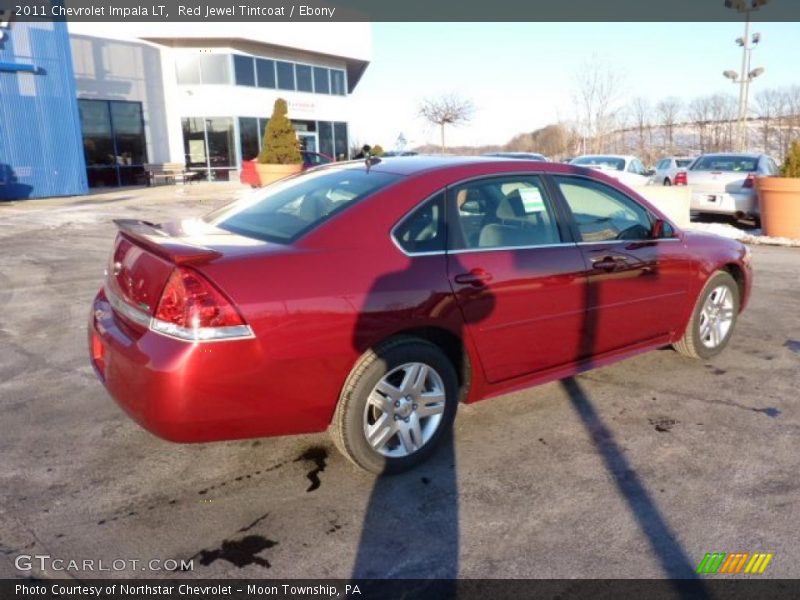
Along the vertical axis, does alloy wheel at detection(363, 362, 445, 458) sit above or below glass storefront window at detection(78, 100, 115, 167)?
below

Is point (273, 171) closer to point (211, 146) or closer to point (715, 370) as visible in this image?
point (211, 146)

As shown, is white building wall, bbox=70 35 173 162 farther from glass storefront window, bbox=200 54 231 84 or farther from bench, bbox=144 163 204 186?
glass storefront window, bbox=200 54 231 84

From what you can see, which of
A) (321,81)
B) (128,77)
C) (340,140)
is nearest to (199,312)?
(128,77)

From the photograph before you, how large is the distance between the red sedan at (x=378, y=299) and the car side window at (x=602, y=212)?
0.5 inches

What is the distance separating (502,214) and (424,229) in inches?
24.7

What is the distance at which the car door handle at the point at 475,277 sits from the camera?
3426 millimetres

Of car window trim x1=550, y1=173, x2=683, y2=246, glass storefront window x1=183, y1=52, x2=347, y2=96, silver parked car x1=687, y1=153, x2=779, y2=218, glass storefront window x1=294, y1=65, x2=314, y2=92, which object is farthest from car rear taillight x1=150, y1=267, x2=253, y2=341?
glass storefront window x1=294, y1=65, x2=314, y2=92

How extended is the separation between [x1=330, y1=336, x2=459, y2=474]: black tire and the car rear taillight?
61 cm

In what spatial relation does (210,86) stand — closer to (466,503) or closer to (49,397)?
(49,397)

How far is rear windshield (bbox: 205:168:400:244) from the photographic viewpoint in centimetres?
338

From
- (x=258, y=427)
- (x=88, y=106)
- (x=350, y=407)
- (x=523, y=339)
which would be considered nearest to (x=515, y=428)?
(x=523, y=339)

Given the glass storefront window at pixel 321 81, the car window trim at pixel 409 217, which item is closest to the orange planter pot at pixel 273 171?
the glass storefront window at pixel 321 81
